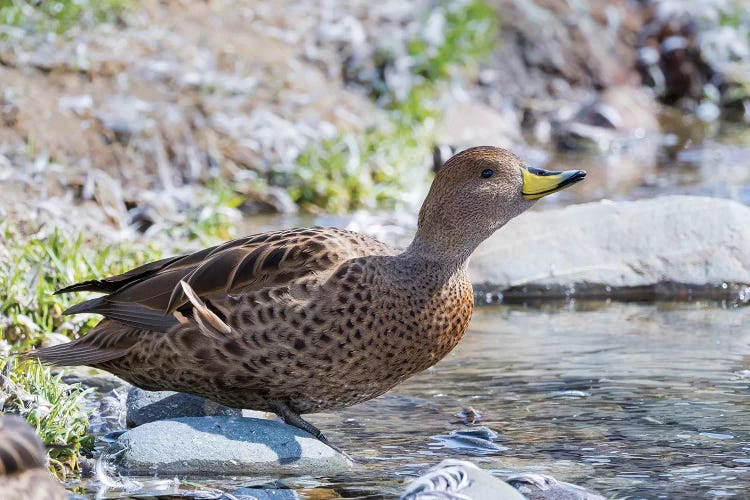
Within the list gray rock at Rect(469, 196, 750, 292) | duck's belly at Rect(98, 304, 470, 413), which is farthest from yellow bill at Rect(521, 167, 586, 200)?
gray rock at Rect(469, 196, 750, 292)

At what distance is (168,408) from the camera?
18.0ft

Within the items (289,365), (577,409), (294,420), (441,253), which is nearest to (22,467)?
(289,365)

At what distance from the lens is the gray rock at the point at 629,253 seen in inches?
312

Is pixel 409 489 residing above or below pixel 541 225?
below

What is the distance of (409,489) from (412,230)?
508 centimetres

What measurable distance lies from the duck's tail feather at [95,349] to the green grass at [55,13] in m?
5.36

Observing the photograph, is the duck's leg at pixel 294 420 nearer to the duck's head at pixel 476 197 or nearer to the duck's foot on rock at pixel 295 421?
the duck's foot on rock at pixel 295 421

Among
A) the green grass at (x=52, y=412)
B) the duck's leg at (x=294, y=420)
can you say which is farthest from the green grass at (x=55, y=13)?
the duck's leg at (x=294, y=420)

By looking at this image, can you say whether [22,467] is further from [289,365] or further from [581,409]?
[581,409]

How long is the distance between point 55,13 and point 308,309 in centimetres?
644

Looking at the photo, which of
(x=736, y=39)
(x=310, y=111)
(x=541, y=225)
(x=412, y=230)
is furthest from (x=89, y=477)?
(x=736, y=39)

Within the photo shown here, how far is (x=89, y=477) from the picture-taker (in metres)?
4.71

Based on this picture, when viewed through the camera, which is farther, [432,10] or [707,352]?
[432,10]

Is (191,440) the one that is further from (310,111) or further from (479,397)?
(310,111)
